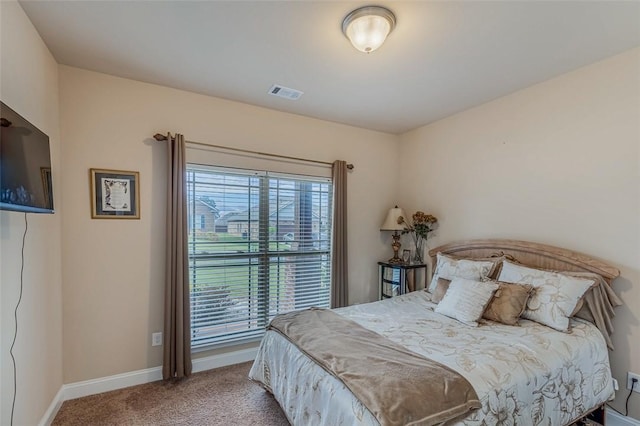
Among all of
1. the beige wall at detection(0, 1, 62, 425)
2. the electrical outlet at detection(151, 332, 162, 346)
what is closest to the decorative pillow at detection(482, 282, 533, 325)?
the electrical outlet at detection(151, 332, 162, 346)

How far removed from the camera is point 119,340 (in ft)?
8.34

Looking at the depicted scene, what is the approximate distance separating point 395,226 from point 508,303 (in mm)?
1628

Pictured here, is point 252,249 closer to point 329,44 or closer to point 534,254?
point 329,44

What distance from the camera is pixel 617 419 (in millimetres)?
2109

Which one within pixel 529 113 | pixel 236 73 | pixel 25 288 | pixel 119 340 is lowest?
pixel 119 340

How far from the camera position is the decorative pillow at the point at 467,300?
88.4 inches

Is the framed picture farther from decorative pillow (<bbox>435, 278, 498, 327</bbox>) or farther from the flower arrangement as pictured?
the flower arrangement

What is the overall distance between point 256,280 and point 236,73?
6.52 ft

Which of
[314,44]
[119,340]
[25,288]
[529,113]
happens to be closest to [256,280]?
[119,340]

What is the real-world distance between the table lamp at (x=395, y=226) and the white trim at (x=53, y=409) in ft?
10.9

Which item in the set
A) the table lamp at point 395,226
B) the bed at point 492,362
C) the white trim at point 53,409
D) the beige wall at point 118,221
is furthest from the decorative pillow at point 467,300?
the white trim at point 53,409

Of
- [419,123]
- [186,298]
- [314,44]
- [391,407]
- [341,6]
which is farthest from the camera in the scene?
[419,123]

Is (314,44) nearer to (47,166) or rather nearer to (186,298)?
(47,166)

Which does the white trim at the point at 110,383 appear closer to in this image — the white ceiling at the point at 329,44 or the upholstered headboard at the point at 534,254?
the white ceiling at the point at 329,44
